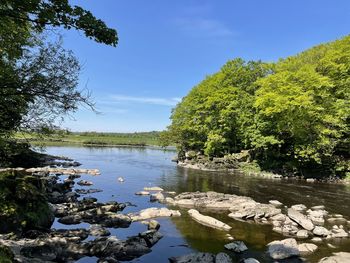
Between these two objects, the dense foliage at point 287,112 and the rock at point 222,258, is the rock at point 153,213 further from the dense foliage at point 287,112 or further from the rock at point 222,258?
the dense foliage at point 287,112

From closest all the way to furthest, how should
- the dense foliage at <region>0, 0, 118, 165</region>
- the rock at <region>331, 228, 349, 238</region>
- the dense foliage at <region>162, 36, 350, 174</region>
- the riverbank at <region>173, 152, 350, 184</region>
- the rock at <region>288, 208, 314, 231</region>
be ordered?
1. the dense foliage at <region>0, 0, 118, 165</region>
2. the rock at <region>331, 228, 349, 238</region>
3. the rock at <region>288, 208, 314, 231</region>
4. the dense foliage at <region>162, 36, 350, 174</region>
5. the riverbank at <region>173, 152, 350, 184</region>

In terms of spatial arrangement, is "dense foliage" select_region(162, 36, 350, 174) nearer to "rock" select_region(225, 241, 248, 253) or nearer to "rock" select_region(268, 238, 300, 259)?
"rock" select_region(268, 238, 300, 259)

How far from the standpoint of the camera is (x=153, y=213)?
2208cm

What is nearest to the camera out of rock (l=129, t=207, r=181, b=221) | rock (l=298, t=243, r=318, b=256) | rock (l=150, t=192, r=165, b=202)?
rock (l=298, t=243, r=318, b=256)

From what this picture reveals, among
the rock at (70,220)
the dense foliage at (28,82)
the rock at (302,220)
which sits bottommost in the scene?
the rock at (70,220)

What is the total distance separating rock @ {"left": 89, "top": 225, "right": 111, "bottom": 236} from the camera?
57.8 feet

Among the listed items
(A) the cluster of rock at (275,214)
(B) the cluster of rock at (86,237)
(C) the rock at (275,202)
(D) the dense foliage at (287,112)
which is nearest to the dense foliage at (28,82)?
(B) the cluster of rock at (86,237)

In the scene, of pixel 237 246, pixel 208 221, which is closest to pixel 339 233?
pixel 237 246

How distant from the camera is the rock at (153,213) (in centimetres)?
2158

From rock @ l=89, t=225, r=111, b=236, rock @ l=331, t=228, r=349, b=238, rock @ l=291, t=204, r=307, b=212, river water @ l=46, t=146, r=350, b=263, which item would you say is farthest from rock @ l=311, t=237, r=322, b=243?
rock @ l=89, t=225, r=111, b=236

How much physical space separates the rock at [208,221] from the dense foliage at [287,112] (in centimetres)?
2428

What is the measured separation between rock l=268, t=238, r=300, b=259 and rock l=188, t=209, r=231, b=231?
3620 mm

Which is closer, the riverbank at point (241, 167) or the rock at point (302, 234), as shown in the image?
the rock at point (302, 234)

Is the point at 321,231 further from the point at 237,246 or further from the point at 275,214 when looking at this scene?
the point at 237,246
